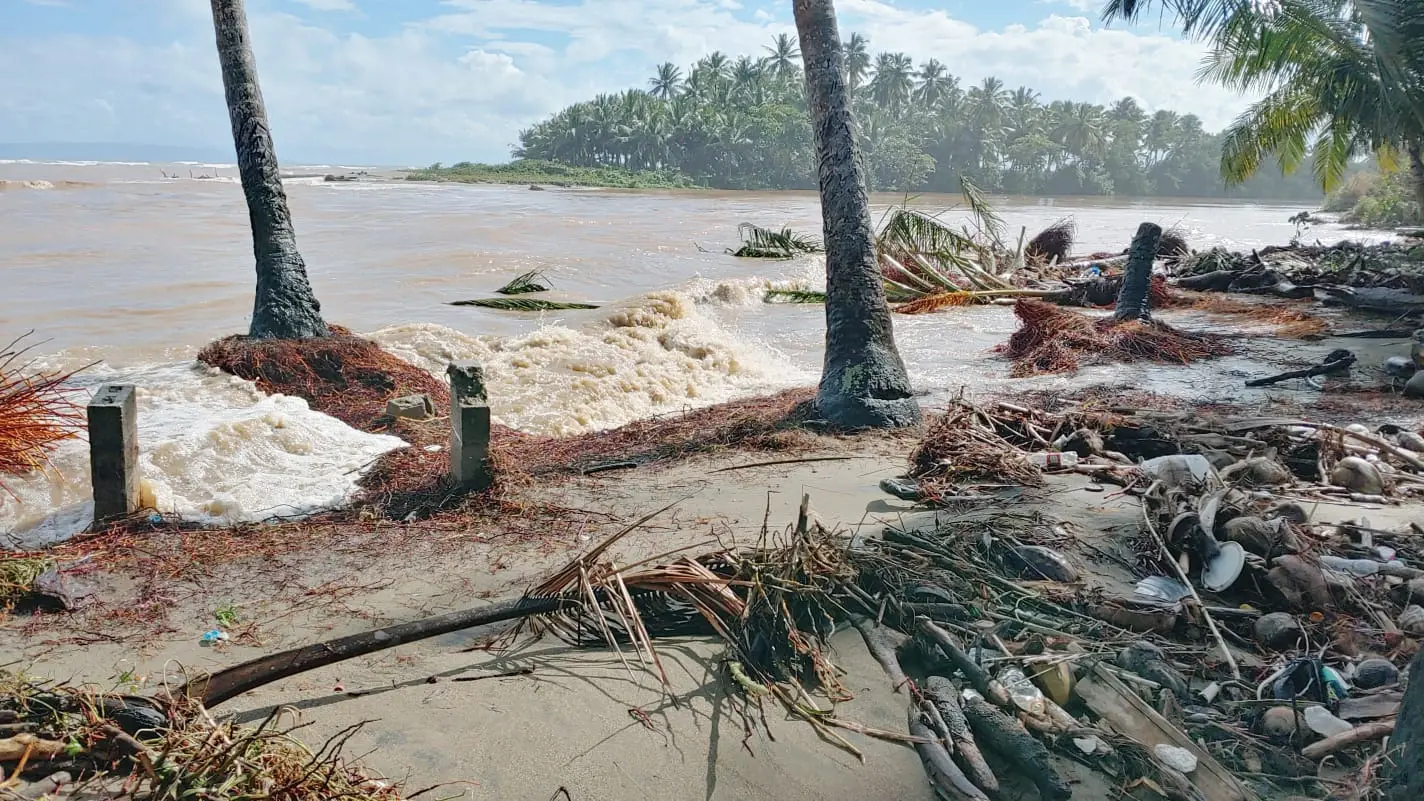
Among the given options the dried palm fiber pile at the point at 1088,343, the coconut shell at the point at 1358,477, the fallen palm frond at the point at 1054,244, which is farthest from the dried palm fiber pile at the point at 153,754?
the fallen palm frond at the point at 1054,244

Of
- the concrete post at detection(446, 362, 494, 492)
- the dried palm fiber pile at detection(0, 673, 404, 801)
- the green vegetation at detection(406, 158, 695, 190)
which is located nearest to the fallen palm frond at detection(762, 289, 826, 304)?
the concrete post at detection(446, 362, 494, 492)

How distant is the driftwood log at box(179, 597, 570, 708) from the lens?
303 centimetres

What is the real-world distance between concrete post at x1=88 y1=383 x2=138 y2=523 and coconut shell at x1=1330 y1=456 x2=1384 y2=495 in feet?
23.1

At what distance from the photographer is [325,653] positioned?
10.5 ft

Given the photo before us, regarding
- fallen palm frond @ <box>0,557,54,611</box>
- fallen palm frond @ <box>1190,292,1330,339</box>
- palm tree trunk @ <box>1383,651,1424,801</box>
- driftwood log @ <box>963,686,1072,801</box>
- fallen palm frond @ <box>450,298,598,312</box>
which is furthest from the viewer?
fallen palm frond @ <box>450,298,598,312</box>

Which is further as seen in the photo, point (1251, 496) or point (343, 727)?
point (1251, 496)

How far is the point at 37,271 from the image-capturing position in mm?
16438

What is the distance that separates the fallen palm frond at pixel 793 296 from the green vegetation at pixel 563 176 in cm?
5381

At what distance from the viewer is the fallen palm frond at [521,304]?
→ 1476 cm

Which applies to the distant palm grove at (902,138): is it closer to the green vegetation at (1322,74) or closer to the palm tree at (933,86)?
the palm tree at (933,86)

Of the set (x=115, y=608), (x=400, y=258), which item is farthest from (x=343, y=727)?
(x=400, y=258)

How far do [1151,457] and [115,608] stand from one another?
20.0ft

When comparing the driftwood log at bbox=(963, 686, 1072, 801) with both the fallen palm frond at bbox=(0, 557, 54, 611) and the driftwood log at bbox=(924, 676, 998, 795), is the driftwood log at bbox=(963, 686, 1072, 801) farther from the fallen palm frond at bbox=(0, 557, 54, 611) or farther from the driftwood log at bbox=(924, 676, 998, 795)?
the fallen palm frond at bbox=(0, 557, 54, 611)

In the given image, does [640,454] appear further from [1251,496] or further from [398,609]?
[1251,496]
